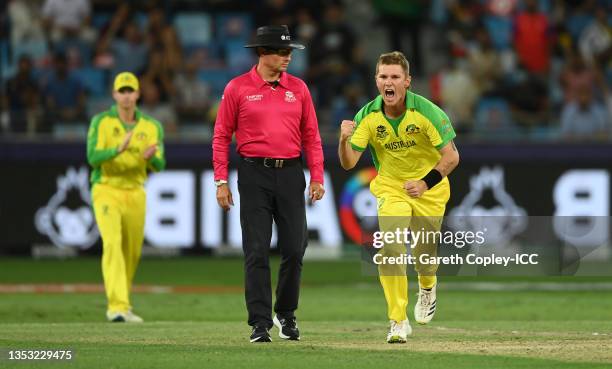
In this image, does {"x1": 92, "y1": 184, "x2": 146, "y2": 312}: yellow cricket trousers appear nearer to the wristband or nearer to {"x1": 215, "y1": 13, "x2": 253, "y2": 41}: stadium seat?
the wristband

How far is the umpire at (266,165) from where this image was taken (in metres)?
11.5

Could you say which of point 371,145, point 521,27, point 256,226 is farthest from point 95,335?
point 521,27

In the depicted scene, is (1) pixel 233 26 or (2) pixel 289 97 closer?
(2) pixel 289 97

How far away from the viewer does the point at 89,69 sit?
80.0 ft

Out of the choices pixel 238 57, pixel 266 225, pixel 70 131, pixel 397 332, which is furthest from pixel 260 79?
pixel 238 57

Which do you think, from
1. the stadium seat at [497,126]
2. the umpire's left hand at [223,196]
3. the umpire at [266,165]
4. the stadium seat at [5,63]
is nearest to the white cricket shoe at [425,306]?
the umpire at [266,165]

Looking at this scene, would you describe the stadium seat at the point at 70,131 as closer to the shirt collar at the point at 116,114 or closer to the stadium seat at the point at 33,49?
the stadium seat at the point at 33,49

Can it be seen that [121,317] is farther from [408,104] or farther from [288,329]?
[408,104]

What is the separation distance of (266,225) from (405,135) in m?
1.36

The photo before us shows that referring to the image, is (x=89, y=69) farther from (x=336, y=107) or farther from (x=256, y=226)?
(x=256, y=226)

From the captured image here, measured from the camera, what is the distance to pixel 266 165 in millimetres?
11516

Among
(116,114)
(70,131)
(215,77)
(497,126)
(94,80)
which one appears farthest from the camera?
(215,77)

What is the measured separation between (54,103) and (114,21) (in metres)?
2.71

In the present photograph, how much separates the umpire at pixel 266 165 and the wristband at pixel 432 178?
86cm
